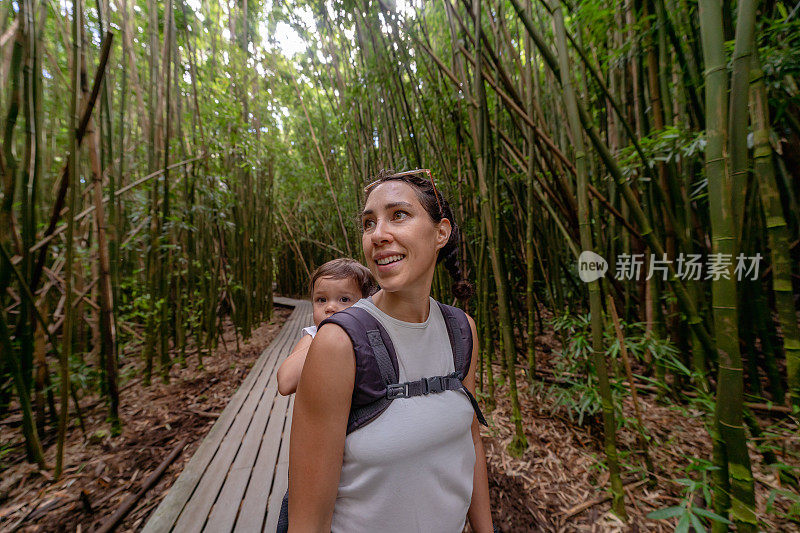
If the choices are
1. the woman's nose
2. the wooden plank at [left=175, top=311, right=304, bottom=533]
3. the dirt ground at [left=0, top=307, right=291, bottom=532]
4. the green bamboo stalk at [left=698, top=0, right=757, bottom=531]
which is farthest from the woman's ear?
the dirt ground at [left=0, top=307, right=291, bottom=532]

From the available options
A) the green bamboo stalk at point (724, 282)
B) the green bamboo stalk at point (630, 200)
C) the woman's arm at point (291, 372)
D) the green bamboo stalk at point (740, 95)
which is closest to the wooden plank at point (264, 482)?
the woman's arm at point (291, 372)

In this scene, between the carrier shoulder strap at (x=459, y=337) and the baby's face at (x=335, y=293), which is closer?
the carrier shoulder strap at (x=459, y=337)

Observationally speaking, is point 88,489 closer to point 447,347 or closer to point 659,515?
point 447,347

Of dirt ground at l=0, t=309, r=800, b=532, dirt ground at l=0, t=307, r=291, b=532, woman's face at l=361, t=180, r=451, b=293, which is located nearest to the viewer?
woman's face at l=361, t=180, r=451, b=293

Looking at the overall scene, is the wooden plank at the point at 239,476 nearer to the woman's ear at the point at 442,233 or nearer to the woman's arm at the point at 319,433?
the woman's arm at the point at 319,433

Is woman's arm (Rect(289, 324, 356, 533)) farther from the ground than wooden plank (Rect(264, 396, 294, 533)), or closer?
farther from the ground

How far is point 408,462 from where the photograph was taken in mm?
594

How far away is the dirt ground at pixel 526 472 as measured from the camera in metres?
1.26

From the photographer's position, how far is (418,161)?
6.39ft

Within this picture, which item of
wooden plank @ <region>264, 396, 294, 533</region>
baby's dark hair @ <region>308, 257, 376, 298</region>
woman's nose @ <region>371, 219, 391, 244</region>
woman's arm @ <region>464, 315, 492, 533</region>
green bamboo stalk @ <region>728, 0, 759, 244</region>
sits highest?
green bamboo stalk @ <region>728, 0, 759, 244</region>

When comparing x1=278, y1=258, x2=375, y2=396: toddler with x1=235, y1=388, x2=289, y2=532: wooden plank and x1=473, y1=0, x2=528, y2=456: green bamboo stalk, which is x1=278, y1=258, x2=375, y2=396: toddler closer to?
x1=473, y1=0, x2=528, y2=456: green bamboo stalk

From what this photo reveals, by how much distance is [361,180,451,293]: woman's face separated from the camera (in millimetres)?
668

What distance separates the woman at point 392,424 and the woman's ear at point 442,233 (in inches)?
1.1

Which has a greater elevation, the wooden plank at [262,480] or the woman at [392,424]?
the woman at [392,424]
